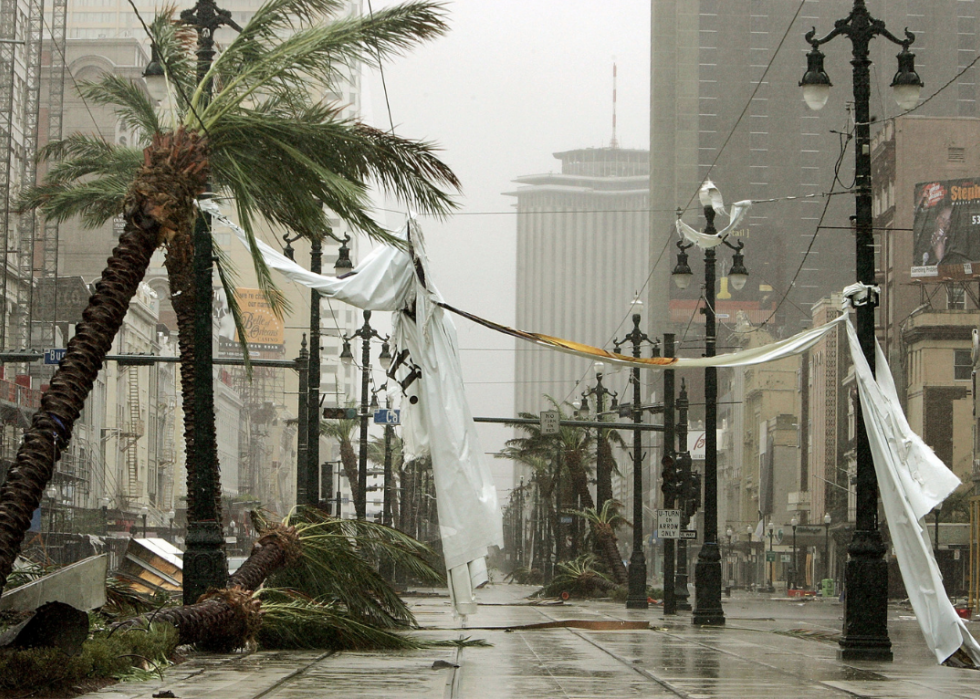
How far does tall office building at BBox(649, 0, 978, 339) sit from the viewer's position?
106m

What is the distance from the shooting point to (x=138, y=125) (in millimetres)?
24703

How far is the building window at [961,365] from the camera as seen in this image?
228 feet

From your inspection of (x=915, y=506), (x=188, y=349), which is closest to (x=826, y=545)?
(x=188, y=349)

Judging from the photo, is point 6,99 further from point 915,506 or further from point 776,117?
point 776,117

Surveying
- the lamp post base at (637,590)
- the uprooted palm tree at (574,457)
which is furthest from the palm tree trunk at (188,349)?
the uprooted palm tree at (574,457)

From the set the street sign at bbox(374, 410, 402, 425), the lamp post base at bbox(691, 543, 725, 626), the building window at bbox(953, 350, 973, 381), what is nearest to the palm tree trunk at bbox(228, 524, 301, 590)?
the lamp post base at bbox(691, 543, 725, 626)

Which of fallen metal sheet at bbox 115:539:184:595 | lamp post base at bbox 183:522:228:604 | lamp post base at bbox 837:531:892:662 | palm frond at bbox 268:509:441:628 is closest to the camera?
lamp post base at bbox 837:531:892:662

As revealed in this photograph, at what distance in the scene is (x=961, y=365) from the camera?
69.8m

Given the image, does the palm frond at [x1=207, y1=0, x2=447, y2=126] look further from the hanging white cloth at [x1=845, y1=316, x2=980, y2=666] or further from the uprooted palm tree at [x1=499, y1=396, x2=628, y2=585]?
the uprooted palm tree at [x1=499, y1=396, x2=628, y2=585]

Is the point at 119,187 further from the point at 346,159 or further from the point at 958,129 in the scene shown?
the point at 958,129

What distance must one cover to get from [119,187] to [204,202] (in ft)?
20.3

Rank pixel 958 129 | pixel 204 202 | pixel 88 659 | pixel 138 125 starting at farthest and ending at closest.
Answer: pixel 958 129 → pixel 138 125 → pixel 204 202 → pixel 88 659

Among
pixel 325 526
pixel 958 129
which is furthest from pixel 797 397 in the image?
pixel 325 526

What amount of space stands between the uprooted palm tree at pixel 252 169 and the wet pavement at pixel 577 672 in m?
2.87
